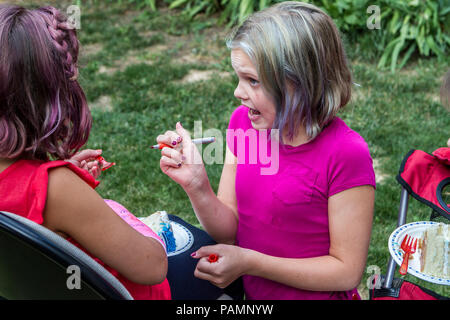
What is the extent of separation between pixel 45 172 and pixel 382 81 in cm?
414

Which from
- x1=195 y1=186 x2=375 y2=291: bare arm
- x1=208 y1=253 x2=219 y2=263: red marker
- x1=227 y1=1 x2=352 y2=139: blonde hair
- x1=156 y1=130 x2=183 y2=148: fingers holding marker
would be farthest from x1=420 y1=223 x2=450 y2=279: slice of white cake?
x1=156 y1=130 x2=183 y2=148: fingers holding marker

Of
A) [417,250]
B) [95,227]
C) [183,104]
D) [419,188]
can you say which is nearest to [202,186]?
[95,227]

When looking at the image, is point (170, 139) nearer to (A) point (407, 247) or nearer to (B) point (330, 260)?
(B) point (330, 260)

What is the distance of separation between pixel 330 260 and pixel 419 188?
584 mm

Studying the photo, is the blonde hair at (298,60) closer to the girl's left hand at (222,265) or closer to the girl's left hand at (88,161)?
the girl's left hand at (222,265)

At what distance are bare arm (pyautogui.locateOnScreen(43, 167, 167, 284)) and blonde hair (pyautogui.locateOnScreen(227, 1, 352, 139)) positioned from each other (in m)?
0.58

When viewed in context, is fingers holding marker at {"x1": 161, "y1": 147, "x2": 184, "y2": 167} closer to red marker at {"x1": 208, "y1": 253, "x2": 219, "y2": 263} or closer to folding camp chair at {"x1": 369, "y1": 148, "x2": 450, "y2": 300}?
red marker at {"x1": 208, "y1": 253, "x2": 219, "y2": 263}

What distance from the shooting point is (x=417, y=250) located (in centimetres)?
168

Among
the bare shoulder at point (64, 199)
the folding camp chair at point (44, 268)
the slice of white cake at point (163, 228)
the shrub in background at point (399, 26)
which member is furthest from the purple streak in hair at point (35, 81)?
the shrub in background at point (399, 26)

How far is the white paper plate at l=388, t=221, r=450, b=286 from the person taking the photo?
154 centimetres

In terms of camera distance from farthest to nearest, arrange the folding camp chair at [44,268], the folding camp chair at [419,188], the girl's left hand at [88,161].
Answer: the folding camp chair at [419,188]
the girl's left hand at [88,161]
the folding camp chair at [44,268]

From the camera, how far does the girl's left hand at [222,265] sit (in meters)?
1.50

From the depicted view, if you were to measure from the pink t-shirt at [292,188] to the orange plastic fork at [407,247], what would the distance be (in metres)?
0.21

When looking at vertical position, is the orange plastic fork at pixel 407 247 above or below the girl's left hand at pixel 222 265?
below
